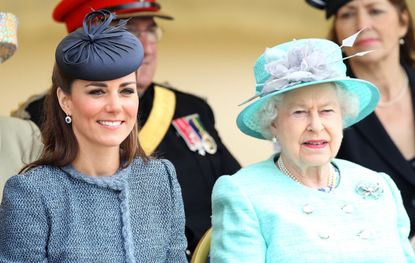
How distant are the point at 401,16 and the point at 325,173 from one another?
4.72ft

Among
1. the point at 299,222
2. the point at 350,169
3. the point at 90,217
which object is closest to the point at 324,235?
the point at 299,222

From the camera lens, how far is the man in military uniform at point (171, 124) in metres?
4.04

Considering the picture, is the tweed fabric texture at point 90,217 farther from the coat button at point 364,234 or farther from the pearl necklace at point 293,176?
the coat button at point 364,234

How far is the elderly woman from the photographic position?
9.40 ft

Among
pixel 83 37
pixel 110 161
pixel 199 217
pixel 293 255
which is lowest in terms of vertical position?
pixel 199 217

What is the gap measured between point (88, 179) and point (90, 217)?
11 centimetres

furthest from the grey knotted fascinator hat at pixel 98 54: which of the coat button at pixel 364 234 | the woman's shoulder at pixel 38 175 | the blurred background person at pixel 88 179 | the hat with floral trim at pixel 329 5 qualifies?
the hat with floral trim at pixel 329 5

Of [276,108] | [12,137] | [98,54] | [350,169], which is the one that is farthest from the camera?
[12,137]

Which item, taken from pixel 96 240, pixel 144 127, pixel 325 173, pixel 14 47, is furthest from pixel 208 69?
pixel 96 240

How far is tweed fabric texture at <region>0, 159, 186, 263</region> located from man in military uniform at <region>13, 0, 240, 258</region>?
106 centimetres

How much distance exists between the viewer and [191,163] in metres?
4.11

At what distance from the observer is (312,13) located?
211 inches

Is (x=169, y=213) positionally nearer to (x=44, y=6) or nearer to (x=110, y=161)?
(x=110, y=161)

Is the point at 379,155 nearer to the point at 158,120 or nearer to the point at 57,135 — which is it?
the point at 158,120
